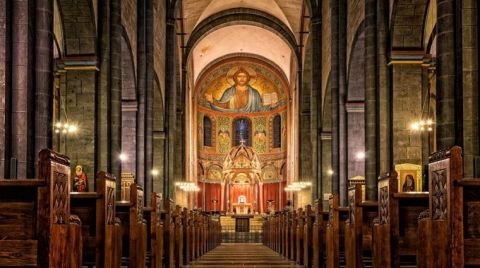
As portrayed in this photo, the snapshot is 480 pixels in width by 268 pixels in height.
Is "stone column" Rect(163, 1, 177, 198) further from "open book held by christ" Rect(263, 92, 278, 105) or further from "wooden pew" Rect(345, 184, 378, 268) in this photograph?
"open book held by christ" Rect(263, 92, 278, 105)

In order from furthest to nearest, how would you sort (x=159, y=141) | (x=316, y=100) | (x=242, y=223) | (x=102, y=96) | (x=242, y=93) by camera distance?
(x=242, y=93) → (x=242, y=223) → (x=159, y=141) → (x=316, y=100) → (x=102, y=96)

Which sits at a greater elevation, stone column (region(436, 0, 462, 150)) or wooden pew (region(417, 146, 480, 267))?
stone column (region(436, 0, 462, 150))

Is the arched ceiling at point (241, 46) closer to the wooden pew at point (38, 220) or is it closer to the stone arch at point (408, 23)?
the stone arch at point (408, 23)

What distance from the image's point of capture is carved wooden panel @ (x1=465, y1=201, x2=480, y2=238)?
13.8ft

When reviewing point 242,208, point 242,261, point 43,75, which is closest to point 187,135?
point 242,208

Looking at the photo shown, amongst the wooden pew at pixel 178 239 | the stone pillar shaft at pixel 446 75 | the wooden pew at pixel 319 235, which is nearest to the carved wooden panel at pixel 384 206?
the stone pillar shaft at pixel 446 75

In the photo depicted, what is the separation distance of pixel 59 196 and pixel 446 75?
295 inches

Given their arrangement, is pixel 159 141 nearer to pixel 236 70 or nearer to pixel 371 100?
pixel 371 100

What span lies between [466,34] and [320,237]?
4028mm

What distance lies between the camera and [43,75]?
1030 centimetres

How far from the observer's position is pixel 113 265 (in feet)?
22.4

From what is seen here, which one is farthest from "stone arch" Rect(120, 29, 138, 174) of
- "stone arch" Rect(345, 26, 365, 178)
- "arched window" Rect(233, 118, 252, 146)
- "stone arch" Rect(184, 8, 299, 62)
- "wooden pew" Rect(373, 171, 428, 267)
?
"arched window" Rect(233, 118, 252, 146)

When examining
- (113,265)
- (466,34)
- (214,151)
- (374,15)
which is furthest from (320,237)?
(214,151)

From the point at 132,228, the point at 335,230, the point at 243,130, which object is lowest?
the point at 335,230
